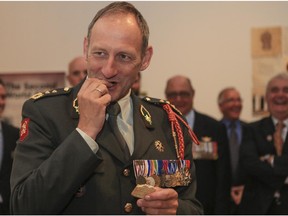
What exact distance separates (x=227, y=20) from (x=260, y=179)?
2.07m

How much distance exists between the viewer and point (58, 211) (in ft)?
4.24

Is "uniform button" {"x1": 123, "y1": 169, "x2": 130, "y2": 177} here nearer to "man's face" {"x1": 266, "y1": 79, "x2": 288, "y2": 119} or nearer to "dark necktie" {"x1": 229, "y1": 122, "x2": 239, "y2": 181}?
"man's face" {"x1": 266, "y1": 79, "x2": 288, "y2": 119}

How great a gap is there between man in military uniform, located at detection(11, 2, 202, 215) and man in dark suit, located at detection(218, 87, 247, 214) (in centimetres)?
214

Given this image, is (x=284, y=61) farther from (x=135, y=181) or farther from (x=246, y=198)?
(x=135, y=181)

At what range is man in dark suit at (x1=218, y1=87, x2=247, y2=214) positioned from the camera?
395 centimetres

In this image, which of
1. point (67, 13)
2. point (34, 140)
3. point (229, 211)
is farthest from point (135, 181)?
point (67, 13)

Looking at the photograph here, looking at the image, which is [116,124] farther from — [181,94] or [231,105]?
[231,105]

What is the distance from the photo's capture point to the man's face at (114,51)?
1.41 metres

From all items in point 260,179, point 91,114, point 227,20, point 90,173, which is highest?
point 227,20

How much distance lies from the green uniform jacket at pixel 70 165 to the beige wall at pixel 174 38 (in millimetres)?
3327

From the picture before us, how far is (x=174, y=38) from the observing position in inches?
193

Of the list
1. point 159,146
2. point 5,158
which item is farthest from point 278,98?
point 159,146

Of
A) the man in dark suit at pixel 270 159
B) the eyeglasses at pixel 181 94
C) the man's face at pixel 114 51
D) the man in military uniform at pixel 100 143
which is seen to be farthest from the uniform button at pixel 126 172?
the eyeglasses at pixel 181 94

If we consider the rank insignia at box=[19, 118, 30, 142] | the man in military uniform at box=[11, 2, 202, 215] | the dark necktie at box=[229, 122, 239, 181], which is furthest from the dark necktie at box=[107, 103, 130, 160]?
the dark necktie at box=[229, 122, 239, 181]
